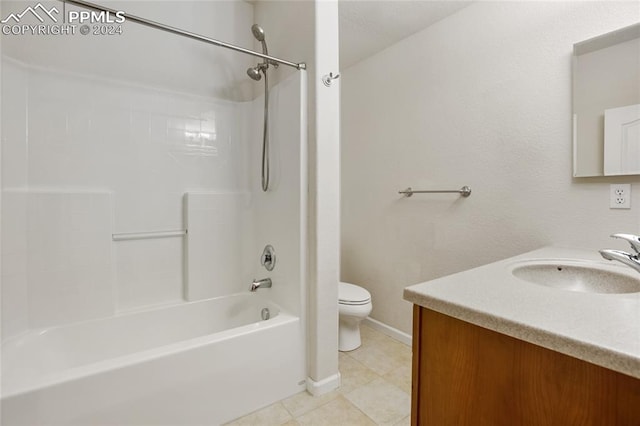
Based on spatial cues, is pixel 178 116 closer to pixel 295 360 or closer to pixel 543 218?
pixel 295 360

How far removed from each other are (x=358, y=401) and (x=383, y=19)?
2369mm

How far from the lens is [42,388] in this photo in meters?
1.02

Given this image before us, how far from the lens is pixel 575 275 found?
1089 millimetres

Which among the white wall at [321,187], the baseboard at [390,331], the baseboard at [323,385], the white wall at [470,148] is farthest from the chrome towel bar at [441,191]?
the baseboard at [323,385]

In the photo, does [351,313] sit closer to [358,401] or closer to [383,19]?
[358,401]

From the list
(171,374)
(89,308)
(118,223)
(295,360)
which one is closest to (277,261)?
(295,360)

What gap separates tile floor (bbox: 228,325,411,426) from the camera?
1396 millimetres

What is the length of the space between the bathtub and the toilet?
462 mm

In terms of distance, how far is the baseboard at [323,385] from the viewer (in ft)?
5.16

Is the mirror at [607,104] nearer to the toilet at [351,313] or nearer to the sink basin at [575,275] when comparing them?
the sink basin at [575,275]

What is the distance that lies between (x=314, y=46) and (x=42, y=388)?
6.12ft

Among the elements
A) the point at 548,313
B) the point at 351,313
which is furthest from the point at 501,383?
the point at 351,313

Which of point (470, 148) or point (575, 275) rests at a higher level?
point (470, 148)

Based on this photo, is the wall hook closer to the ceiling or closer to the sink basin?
the ceiling
